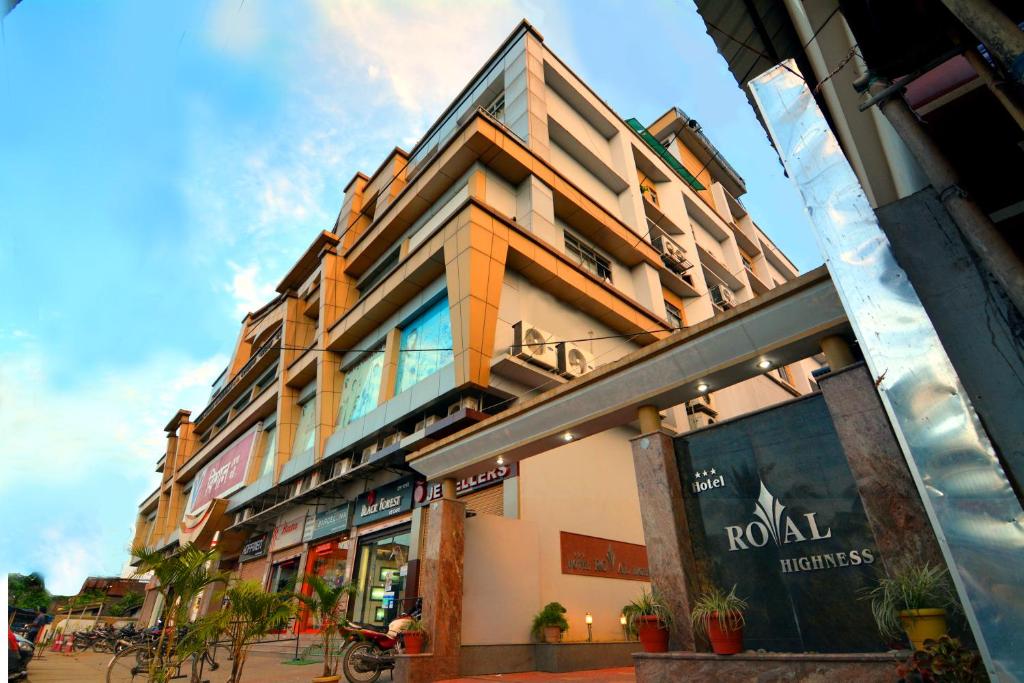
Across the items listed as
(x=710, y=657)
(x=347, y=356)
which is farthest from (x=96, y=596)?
(x=710, y=657)

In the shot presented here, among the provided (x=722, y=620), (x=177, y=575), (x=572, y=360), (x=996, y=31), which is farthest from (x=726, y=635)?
(x=572, y=360)

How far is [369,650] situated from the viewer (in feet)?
31.2

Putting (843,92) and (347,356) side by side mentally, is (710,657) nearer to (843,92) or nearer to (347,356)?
(843,92)

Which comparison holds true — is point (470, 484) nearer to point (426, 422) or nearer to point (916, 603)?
point (426, 422)

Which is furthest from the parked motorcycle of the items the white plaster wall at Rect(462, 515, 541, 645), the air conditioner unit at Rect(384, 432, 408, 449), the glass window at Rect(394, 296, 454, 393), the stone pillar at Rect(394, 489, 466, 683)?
the glass window at Rect(394, 296, 454, 393)

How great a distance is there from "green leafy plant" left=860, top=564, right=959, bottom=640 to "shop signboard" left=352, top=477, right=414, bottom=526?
40.7 feet

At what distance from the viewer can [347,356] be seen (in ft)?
70.8

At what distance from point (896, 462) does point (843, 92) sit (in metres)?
3.96

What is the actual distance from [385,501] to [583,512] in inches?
243

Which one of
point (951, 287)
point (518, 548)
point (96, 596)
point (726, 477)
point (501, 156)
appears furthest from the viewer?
point (96, 596)

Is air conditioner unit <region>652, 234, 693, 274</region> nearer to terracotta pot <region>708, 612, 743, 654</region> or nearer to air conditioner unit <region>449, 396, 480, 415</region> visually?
air conditioner unit <region>449, 396, 480, 415</region>

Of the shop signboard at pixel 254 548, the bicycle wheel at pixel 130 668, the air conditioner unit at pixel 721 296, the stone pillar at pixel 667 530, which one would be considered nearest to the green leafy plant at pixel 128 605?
the shop signboard at pixel 254 548

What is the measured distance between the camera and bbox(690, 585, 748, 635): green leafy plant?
555 cm

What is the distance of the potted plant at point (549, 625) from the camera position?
36.0 feet
